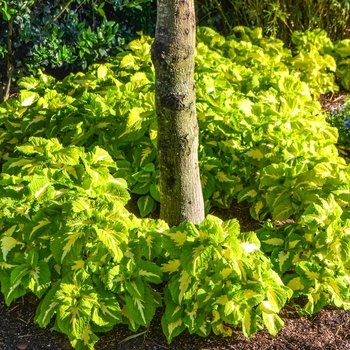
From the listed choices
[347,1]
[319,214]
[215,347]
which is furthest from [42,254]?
[347,1]

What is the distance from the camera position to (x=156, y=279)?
2.72 m

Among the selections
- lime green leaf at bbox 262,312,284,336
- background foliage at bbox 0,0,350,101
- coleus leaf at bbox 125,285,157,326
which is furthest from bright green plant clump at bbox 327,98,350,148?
coleus leaf at bbox 125,285,157,326

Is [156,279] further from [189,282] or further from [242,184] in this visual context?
[242,184]

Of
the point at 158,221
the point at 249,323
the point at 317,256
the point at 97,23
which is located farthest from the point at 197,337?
the point at 97,23

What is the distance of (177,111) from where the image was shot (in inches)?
111

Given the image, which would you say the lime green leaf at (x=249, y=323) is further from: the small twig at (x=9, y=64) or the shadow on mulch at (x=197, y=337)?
the small twig at (x=9, y=64)

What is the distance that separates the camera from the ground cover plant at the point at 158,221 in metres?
2.65

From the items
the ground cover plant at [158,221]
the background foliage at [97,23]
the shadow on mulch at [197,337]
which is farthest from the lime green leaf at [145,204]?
the background foliage at [97,23]

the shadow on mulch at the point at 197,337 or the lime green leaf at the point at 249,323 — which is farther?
the shadow on mulch at the point at 197,337

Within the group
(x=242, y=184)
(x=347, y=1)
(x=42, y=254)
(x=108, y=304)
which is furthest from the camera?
(x=347, y=1)

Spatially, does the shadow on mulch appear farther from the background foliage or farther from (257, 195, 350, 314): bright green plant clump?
the background foliage

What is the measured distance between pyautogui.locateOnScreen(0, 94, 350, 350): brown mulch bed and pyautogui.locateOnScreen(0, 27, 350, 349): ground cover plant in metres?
0.09

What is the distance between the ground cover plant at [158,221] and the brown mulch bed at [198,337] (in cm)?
9

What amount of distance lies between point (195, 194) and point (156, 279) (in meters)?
0.55
